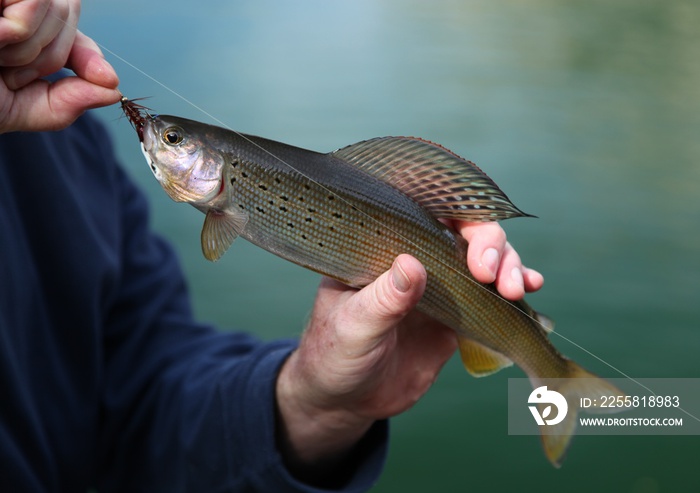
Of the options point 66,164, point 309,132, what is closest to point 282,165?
point 66,164

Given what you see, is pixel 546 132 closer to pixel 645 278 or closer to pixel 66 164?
pixel 645 278

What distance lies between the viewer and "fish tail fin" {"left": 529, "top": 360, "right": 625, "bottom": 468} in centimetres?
169

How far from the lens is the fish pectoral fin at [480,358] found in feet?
5.32

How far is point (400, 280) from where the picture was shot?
1320mm

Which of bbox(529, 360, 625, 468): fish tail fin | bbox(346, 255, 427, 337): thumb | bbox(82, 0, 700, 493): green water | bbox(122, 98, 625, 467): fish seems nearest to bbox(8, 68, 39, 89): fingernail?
bbox(122, 98, 625, 467): fish

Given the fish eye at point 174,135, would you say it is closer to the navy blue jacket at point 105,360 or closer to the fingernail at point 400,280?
the fingernail at point 400,280

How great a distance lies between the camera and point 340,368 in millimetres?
1549

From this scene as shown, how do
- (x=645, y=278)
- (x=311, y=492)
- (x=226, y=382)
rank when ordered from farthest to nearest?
1. (x=645, y=278)
2. (x=226, y=382)
3. (x=311, y=492)

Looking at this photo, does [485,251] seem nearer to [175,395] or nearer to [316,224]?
[316,224]

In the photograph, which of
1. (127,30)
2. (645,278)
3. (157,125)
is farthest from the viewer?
Result: (127,30)

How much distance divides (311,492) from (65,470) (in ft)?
2.44

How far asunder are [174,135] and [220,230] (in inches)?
6.9

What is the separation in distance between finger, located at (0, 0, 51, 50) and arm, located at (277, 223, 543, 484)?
2.16 ft

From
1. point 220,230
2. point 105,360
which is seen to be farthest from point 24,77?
point 105,360
